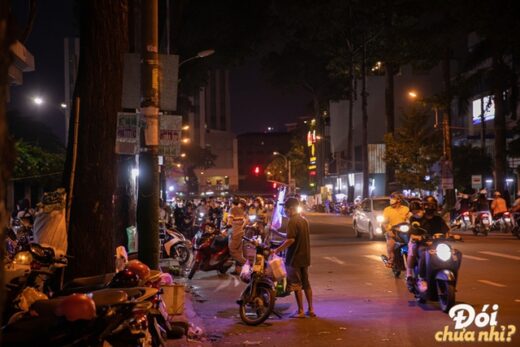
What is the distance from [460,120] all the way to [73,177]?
2130 inches

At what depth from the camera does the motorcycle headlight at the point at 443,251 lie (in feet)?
33.7

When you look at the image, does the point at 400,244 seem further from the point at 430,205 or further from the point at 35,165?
the point at 35,165

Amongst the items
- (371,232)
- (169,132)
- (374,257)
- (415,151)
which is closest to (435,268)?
(169,132)

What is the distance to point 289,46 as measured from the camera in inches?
2963

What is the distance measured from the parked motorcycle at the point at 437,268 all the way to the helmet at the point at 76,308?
20.7ft

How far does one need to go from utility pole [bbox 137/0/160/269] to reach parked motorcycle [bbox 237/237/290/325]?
146cm

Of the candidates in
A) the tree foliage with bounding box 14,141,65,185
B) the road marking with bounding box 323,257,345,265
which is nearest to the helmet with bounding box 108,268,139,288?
the road marking with bounding box 323,257,345,265

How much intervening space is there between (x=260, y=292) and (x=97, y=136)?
3289mm

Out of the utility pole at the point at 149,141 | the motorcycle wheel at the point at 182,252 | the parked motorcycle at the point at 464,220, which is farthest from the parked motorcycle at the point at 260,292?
the parked motorcycle at the point at 464,220

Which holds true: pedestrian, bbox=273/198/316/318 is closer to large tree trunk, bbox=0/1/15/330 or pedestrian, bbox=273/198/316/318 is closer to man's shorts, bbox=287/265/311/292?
man's shorts, bbox=287/265/311/292

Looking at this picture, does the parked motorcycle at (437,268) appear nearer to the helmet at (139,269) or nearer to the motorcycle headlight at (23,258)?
the helmet at (139,269)

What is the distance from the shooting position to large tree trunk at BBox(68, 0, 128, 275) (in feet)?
29.3

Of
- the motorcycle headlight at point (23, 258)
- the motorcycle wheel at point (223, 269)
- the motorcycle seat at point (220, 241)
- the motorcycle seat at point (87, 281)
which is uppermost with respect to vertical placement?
the motorcycle headlight at point (23, 258)

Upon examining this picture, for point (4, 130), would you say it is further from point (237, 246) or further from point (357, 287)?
point (237, 246)
